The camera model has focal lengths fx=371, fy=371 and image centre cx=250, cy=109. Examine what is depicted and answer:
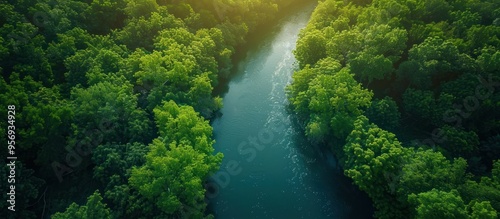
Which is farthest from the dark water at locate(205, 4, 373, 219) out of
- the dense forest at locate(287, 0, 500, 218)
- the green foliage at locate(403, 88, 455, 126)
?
the green foliage at locate(403, 88, 455, 126)

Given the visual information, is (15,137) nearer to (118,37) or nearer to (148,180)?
(148,180)

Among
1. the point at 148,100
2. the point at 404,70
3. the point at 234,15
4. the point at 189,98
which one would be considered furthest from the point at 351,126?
the point at 234,15

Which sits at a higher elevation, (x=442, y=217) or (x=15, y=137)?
(x=15, y=137)

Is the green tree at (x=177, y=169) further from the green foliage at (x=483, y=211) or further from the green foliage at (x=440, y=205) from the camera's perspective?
the green foliage at (x=483, y=211)

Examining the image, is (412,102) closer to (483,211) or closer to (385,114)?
(385,114)

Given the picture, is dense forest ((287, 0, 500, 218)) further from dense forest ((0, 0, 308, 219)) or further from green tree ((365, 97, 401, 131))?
dense forest ((0, 0, 308, 219))

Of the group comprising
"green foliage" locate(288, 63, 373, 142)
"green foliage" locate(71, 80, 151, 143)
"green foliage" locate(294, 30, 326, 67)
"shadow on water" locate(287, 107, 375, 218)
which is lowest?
"shadow on water" locate(287, 107, 375, 218)
